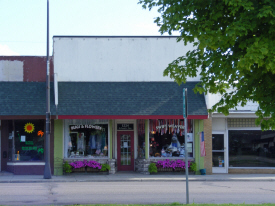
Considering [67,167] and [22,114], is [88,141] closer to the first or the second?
[67,167]

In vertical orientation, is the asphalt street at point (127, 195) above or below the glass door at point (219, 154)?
below

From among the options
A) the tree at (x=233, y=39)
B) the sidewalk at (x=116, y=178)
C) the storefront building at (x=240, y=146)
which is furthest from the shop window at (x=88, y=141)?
the tree at (x=233, y=39)

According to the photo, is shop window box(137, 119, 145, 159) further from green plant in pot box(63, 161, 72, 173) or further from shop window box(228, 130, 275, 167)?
shop window box(228, 130, 275, 167)

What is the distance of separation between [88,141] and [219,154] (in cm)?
755

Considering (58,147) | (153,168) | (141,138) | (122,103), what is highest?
(122,103)

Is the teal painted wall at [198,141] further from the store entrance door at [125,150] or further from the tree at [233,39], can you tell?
the tree at [233,39]

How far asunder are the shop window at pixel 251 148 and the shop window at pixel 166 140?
2.70 metres

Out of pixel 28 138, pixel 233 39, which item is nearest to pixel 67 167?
pixel 28 138

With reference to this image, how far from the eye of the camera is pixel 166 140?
21031mm

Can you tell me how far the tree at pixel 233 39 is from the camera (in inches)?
272

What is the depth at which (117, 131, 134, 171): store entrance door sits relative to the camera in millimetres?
21859

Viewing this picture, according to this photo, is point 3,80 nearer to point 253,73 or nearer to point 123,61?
point 123,61

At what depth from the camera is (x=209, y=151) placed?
21.1m

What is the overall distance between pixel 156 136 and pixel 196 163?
8.65ft
